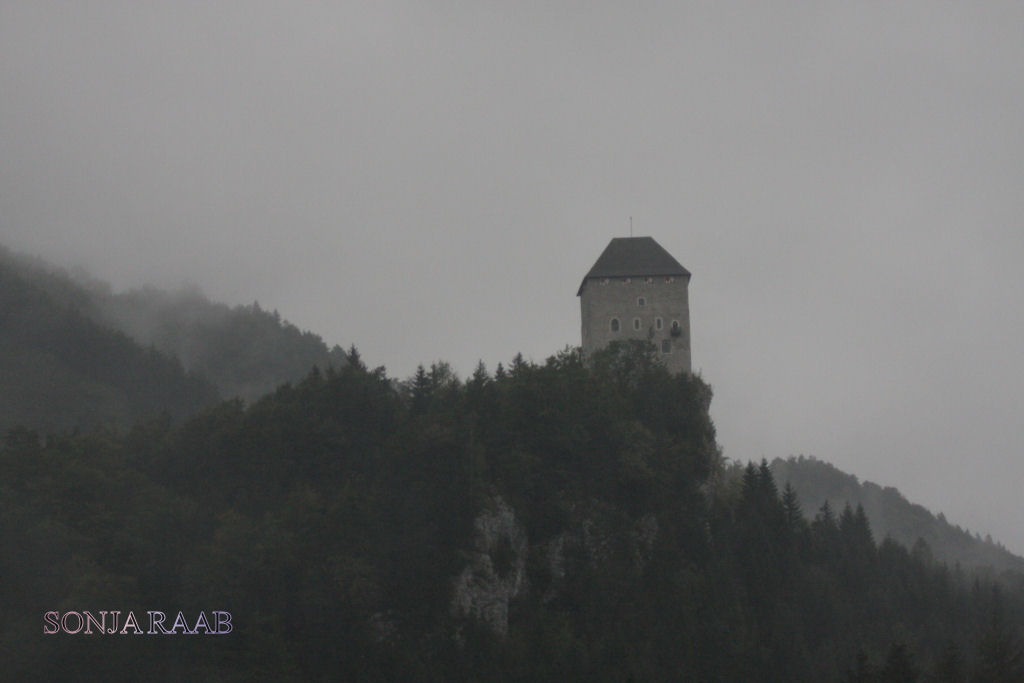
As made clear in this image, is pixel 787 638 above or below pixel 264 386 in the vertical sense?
below

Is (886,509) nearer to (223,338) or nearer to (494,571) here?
(223,338)

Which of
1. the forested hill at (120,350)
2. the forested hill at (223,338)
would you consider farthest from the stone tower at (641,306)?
the forested hill at (223,338)

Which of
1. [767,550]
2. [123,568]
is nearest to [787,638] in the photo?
[767,550]

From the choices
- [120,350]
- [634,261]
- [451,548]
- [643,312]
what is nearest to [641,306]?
[643,312]

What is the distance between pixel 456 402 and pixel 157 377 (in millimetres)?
51140


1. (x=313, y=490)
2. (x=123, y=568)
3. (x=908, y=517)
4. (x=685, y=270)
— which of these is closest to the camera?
(x=123, y=568)

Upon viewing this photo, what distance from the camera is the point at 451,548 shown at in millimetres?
76875

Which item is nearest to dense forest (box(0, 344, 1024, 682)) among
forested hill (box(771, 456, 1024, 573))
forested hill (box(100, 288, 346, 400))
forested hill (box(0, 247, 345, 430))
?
forested hill (box(0, 247, 345, 430))

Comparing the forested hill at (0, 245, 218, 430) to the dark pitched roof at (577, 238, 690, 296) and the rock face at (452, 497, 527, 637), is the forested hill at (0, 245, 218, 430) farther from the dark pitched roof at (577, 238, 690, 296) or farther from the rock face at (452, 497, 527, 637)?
the rock face at (452, 497, 527, 637)

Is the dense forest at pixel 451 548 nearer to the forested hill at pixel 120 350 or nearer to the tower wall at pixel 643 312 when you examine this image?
the tower wall at pixel 643 312

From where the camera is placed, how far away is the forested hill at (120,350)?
121125mm

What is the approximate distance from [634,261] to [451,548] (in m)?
25.9

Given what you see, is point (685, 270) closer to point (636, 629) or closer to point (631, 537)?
point (631, 537)

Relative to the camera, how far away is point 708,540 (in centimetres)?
8319
